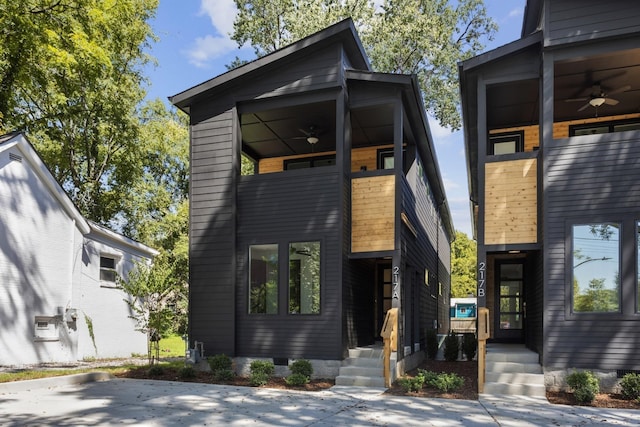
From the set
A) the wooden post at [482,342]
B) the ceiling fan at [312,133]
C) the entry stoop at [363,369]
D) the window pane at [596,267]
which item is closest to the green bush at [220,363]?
the entry stoop at [363,369]

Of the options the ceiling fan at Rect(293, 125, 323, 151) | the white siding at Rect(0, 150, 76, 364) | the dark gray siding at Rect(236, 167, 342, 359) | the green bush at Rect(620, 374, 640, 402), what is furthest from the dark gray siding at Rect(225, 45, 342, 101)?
the green bush at Rect(620, 374, 640, 402)

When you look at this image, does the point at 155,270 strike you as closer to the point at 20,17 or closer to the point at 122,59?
the point at 20,17

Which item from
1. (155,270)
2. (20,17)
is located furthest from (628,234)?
(20,17)

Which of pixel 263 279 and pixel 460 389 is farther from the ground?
pixel 263 279

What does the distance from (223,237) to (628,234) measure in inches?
326

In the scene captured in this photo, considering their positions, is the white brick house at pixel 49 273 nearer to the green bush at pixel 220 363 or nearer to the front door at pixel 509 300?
the green bush at pixel 220 363

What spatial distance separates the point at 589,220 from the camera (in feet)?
31.5

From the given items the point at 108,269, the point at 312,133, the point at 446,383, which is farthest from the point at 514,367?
the point at 108,269

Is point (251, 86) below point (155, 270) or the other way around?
the other way around

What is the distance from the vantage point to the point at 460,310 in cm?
3447

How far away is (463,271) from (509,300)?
3556 cm

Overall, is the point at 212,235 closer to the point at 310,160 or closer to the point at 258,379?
the point at 258,379

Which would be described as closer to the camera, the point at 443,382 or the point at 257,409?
the point at 257,409

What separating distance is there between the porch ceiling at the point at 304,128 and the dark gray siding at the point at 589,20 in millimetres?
3795
